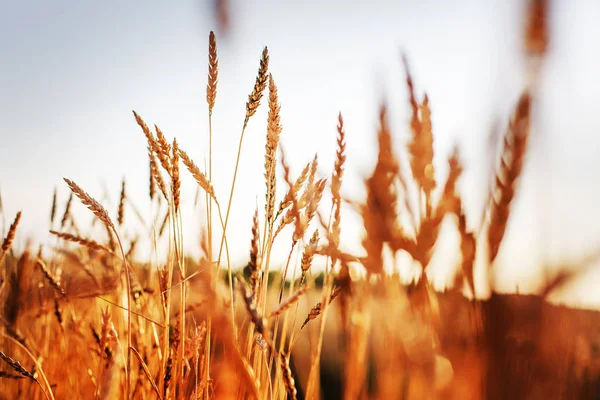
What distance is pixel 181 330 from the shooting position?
898mm

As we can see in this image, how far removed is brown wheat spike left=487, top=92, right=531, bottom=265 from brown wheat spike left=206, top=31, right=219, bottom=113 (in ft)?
2.06

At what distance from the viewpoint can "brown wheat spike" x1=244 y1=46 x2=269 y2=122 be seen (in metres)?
0.86

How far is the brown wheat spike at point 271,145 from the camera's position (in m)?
0.81

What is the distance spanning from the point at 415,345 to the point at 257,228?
1.40 feet

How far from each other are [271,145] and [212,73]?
0.59 ft

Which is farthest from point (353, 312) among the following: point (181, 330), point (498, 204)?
point (498, 204)

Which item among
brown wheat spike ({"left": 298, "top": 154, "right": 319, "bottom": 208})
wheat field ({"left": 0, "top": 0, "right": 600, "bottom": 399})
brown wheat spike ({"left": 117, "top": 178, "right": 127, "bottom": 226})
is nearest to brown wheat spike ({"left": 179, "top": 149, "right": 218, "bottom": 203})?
wheat field ({"left": 0, "top": 0, "right": 600, "bottom": 399})

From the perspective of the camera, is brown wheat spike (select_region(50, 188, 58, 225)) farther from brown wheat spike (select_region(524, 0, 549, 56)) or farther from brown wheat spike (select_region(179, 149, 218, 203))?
brown wheat spike (select_region(524, 0, 549, 56))

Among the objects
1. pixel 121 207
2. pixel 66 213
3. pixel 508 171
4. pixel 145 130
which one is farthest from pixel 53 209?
pixel 508 171

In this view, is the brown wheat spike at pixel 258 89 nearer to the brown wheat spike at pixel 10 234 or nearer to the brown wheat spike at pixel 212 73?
the brown wheat spike at pixel 212 73

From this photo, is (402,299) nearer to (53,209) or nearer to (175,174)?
(175,174)

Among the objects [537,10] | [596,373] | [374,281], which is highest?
[537,10]

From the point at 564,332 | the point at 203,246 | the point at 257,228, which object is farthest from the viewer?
the point at 257,228

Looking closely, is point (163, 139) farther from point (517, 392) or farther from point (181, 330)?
point (517, 392)
